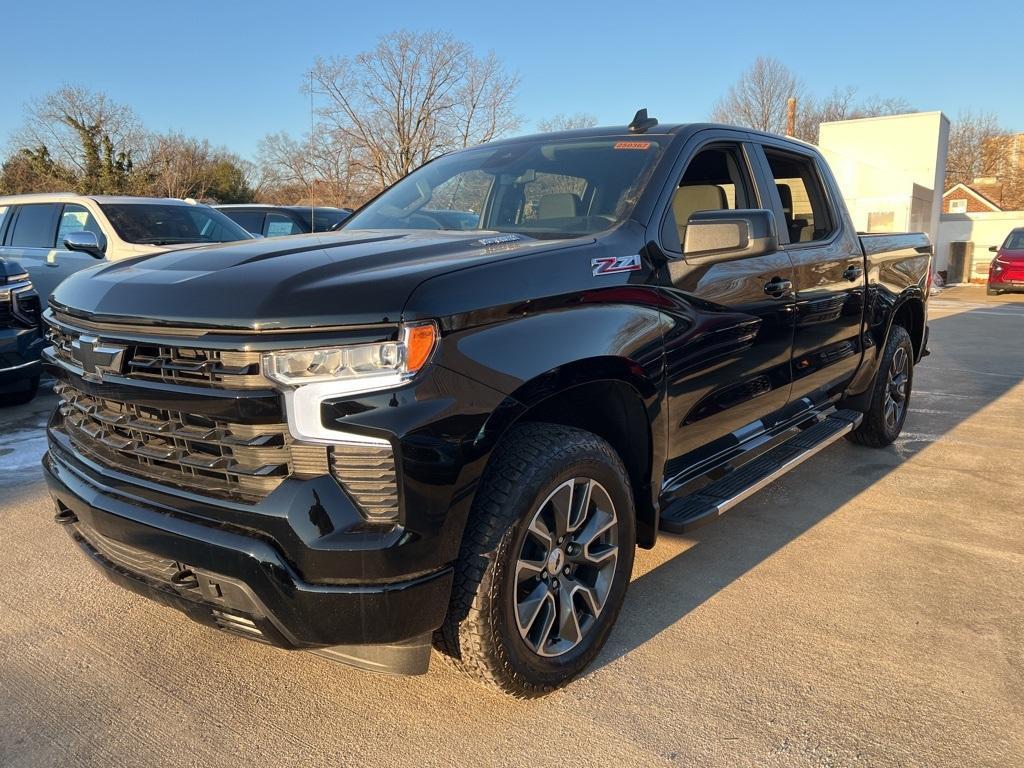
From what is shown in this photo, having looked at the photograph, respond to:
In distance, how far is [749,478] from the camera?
11.4 feet

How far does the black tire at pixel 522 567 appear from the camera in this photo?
2201 mm

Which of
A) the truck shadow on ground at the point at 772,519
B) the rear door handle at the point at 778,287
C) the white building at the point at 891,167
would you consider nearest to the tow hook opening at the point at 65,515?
the truck shadow on ground at the point at 772,519

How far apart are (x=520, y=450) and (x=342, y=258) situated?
814 millimetres

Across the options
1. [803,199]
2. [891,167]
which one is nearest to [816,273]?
[803,199]

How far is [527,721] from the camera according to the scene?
2424 mm

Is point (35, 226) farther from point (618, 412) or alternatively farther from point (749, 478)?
point (749, 478)

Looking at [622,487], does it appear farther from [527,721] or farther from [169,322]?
[169,322]

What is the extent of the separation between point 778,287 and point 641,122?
997mm

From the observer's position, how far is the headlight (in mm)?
1981

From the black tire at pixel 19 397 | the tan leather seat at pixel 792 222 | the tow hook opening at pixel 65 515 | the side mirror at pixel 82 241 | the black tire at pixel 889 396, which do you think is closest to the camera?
the tow hook opening at pixel 65 515

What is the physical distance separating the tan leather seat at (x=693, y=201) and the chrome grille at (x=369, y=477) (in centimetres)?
166

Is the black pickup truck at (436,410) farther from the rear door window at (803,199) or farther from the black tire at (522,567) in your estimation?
the rear door window at (803,199)

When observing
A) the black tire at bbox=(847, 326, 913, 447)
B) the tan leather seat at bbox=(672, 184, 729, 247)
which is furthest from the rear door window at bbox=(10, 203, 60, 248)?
the black tire at bbox=(847, 326, 913, 447)

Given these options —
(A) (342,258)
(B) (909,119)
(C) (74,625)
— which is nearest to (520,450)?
(A) (342,258)
